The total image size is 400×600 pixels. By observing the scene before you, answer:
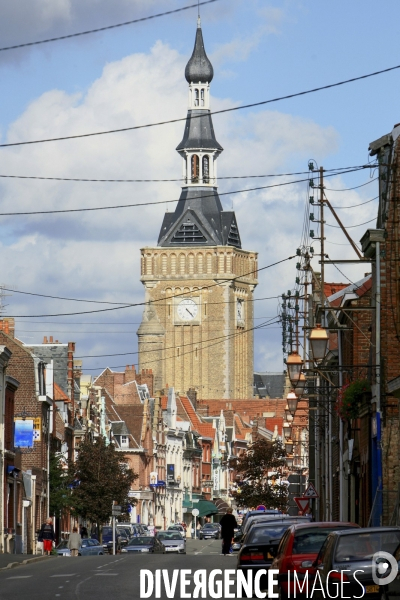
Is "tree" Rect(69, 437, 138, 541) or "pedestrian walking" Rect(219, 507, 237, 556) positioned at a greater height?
"tree" Rect(69, 437, 138, 541)

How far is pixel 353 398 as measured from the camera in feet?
122

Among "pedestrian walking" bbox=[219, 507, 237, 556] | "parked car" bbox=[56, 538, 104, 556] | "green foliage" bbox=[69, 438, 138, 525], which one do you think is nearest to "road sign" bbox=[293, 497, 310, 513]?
"pedestrian walking" bbox=[219, 507, 237, 556]

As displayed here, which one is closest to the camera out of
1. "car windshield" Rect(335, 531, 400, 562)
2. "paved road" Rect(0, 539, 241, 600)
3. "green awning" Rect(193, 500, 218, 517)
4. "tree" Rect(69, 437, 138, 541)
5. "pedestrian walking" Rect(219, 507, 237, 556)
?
"car windshield" Rect(335, 531, 400, 562)

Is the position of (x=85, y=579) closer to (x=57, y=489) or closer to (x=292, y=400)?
(x=292, y=400)

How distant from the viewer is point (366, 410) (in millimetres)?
36781

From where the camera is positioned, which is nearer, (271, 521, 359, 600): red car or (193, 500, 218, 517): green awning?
(271, 521, 359, 600): red car

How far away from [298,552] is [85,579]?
40.3 ft

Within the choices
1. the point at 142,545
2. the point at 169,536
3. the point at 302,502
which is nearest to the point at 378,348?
the point at 302,502

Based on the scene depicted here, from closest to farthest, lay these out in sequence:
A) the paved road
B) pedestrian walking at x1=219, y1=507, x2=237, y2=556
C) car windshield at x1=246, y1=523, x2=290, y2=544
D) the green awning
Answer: car windshield at x1=246, y1=523, x2=290, y2=544 < the paved road < pedestrian walking at x1=219, y1=507, x2=237, y2=556 < the green awning

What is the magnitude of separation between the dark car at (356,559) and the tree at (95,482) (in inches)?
2459

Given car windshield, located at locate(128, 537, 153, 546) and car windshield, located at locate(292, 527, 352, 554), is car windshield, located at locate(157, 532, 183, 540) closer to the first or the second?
car windshield, located at locate(128, 537, 153, 546)

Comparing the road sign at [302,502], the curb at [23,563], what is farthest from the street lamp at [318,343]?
the road sign at [302,502]

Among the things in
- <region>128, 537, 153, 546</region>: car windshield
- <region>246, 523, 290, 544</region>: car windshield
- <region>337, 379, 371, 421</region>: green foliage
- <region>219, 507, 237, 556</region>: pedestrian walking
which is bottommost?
<region>128, 537, 153, 546</region>: car windshield

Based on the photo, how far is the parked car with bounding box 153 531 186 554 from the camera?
6356cm
